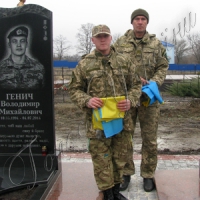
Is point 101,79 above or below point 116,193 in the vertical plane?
above

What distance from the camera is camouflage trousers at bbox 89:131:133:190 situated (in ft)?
9.54

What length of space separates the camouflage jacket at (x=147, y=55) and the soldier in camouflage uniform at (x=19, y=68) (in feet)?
3.54

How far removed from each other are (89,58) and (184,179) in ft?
6.38

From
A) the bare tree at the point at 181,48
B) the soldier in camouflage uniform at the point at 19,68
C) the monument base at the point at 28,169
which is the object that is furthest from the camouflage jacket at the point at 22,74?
the bare tree at the point at 181,48

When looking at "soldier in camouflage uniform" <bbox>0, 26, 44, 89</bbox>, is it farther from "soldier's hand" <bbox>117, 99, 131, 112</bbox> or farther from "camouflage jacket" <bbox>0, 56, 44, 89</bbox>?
"soldier's hand" <bbox>117, 99, 131, 112</bbox>

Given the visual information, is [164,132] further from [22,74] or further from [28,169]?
[22,74]

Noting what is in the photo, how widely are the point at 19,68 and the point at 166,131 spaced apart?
14.8ft

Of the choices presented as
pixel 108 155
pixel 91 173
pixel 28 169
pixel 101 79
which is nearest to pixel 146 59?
pixel 101 79

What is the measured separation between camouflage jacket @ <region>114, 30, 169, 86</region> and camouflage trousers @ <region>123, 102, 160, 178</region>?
0.36 metres

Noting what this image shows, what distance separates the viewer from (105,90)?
9.39 ft

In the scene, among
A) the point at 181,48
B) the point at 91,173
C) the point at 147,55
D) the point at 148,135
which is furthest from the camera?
the point at 181,48

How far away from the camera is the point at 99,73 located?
2.82m

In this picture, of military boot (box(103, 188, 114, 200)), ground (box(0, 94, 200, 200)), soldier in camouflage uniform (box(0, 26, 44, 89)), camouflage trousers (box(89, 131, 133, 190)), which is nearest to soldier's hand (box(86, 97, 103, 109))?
camouflage trousers (box(89, 131, 133, 190))

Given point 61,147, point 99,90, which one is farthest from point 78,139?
point 99,90
